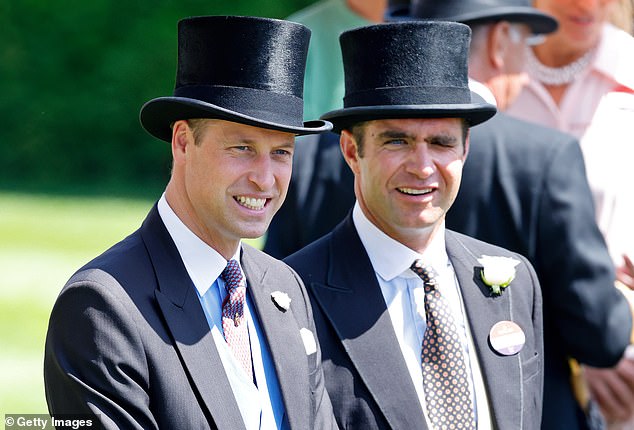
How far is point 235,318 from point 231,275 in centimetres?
15

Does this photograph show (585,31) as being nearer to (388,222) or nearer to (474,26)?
(474,26)

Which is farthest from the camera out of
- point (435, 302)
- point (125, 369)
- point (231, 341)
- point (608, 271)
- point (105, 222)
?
point (105, 222)

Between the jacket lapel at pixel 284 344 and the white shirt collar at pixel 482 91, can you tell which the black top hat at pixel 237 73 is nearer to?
the jacket lapel at pixel 284 344

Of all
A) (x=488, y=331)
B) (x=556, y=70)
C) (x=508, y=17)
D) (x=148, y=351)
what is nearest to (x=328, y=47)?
(x=556, y=70)

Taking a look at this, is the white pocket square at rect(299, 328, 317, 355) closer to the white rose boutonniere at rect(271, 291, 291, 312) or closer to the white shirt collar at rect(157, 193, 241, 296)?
the white rose boutonniere at rect(271, 291, 291, 312)

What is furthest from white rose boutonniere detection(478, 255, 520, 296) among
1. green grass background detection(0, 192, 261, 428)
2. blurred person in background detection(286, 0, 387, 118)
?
green grass background detection(0, 192, 261, 428)

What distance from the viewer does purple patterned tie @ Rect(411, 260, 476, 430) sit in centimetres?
409

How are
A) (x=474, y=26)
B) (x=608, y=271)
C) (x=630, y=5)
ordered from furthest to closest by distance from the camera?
(x=630, y=5) → (x=474, y=26) → (x=608, y=271)

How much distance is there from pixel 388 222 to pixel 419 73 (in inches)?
21.0

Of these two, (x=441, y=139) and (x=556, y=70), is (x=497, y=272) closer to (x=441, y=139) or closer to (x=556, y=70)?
(x=441, y=139)

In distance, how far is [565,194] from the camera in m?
4.86

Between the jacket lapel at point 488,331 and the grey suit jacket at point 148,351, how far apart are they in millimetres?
624

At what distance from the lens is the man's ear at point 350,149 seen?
448cm

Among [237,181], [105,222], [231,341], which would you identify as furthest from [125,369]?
[105,222]
